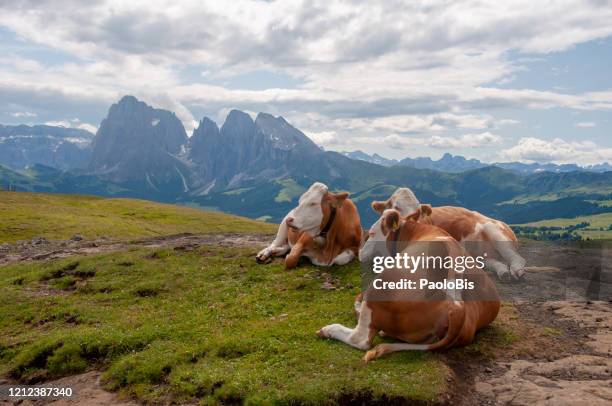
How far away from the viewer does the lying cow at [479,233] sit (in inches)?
601

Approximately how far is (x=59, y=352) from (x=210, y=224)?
69892mm

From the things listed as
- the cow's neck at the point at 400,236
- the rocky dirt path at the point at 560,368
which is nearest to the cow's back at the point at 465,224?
the rocky dirt path at the point at 560,368

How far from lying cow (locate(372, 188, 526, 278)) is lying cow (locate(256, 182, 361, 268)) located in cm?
155

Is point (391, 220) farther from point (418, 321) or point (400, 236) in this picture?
point (418, 321)

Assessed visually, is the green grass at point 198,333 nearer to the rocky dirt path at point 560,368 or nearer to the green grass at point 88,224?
the rocky dirt path at point 560,368

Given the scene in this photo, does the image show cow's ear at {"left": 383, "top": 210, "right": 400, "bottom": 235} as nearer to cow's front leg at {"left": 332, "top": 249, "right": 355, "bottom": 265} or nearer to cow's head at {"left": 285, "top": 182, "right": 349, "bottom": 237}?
cow's head at {"left": 285, "top": 182, "right": 349, "bottom": 237}

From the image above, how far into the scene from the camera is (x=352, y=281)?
15.3 m

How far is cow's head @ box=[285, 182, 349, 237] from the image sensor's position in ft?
54.1

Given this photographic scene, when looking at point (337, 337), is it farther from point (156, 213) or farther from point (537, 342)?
point (156, 213)

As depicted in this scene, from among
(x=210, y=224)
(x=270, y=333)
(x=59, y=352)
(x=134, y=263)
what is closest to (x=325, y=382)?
(x=270, y=333)

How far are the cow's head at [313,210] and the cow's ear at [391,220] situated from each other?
503 centimetres

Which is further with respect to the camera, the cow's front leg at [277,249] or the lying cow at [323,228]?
the cow's front leg at [277,249]

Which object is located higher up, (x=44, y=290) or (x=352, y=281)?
(x=352, y=281)

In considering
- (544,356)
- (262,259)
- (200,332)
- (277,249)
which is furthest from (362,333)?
(277,249)
